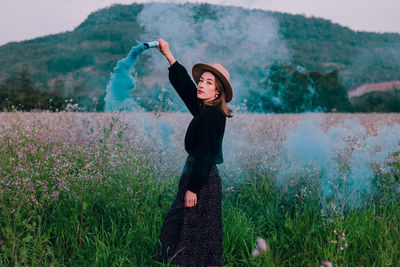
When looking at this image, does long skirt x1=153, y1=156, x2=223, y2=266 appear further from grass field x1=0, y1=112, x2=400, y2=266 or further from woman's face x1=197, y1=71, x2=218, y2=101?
woman's face x1=197, y1=71, x2=218, y2=101

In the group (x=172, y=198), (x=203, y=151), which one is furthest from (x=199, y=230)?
(x=172, y=198)

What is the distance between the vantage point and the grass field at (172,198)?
2.68 m

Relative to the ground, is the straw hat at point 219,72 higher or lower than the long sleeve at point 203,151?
higher

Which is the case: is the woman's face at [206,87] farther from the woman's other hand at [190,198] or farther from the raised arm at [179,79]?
the woman's other hand at [190,198]

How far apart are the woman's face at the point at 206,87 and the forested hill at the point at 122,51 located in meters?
39.6

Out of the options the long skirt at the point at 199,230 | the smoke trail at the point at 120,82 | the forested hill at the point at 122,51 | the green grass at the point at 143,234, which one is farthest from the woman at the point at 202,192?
the forested hill at the point at 122,51

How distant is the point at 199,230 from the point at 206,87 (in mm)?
1124

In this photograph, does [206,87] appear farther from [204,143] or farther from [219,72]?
[204,143]

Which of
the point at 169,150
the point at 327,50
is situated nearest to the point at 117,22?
the point at 327,50

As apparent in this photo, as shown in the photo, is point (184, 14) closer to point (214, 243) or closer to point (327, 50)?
point (214, 243)

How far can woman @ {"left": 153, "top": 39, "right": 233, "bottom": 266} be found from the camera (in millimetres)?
2268

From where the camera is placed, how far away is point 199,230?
241 centimetres

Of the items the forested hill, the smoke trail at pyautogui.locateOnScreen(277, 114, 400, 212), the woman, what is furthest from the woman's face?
the forested hill

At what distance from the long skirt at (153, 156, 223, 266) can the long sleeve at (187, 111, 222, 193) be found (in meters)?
0.17
